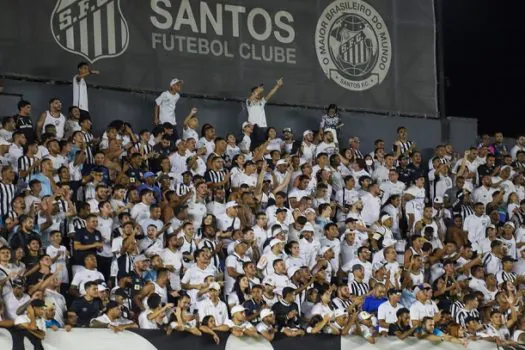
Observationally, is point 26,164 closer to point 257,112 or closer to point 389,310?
point 257,112

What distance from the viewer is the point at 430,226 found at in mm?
26578

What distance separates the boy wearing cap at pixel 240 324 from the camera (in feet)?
66.3

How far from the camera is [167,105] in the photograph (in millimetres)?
27062

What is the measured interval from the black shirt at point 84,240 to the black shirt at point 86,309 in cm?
160

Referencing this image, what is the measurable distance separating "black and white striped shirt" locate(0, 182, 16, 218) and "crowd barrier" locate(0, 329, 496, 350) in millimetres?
4280

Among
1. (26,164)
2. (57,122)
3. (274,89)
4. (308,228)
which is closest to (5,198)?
(26,164)

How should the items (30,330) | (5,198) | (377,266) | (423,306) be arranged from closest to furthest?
(30,330) < (5,198) < (423,306) < (377,266)

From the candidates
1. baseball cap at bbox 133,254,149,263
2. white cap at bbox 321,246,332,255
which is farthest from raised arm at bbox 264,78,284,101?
baseball cap at bbox 133,254,149,263

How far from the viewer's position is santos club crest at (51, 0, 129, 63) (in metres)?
27.4

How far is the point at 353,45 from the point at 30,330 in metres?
14.4

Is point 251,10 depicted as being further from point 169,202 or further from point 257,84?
point 169,202

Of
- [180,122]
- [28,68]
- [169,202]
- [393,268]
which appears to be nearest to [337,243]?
[393,268]

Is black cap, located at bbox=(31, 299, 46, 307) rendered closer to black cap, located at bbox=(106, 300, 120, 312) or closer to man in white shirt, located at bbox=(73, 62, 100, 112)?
A: black cap, located at bbox=(106, 300, 120, 312)

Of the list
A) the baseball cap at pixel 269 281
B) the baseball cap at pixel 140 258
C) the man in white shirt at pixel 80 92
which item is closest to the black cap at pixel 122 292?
the baseball cap at pixel 140 258
